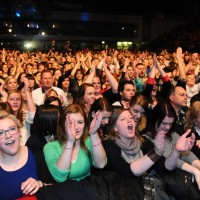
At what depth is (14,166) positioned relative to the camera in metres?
2.25

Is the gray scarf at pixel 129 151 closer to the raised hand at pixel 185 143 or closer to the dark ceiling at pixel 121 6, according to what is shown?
the raised hand at pixel 185 143

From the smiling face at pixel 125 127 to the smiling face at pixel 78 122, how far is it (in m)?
0.30

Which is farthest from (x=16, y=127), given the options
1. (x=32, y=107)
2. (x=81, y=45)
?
(x=81, y=45)

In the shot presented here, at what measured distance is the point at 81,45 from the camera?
31406 millimetres

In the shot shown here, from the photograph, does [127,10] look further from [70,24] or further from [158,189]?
[158,189]

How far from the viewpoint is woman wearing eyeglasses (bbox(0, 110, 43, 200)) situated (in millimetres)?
2137

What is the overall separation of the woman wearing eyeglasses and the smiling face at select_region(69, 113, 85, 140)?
383 mm

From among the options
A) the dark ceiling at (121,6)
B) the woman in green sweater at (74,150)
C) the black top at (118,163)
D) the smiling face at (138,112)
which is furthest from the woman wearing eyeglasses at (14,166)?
the dark ceiling at (121,6)

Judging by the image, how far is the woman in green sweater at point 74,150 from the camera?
2.27 m

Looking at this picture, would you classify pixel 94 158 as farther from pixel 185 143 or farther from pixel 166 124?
pixel 166 124

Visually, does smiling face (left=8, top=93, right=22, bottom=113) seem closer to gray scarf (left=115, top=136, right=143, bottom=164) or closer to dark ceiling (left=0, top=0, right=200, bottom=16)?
gray scarf (left=115, top=136, right=143, bottom=164)

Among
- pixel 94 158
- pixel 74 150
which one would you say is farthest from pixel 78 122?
pixel 94 158

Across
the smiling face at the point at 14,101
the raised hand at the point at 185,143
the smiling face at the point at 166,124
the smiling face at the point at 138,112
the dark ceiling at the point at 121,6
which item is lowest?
the raised hand at the point at 185,143

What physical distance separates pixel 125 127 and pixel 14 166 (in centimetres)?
91
